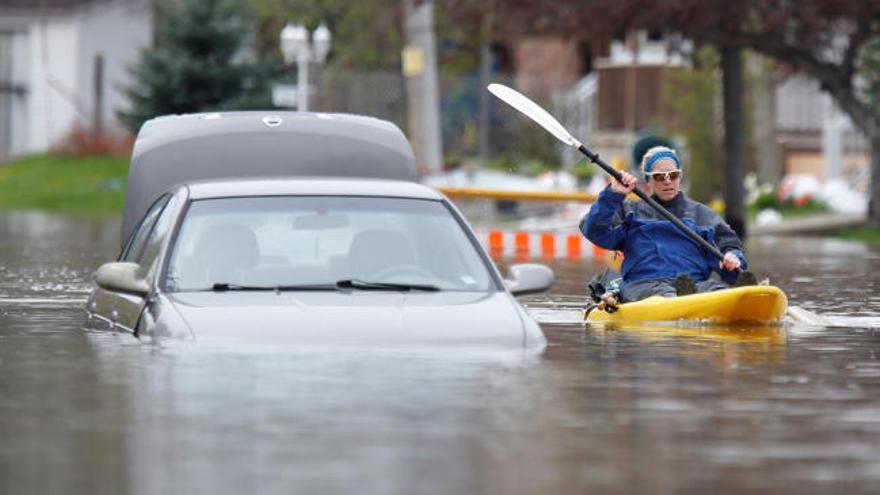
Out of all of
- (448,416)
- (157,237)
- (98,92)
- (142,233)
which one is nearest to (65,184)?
(98,92)

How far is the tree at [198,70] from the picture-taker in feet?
175

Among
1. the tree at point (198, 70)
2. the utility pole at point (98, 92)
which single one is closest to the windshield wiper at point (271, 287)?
the tree at point (198, 70)

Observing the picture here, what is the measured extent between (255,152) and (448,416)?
8542mm

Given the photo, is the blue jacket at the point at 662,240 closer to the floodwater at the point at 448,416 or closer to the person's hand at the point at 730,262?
the person's hand at the point at 730,262

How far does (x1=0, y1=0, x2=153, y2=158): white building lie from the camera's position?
63562 millimetres

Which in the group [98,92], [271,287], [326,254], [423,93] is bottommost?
[271,287]

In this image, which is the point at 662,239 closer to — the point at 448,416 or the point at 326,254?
the point at 326,254

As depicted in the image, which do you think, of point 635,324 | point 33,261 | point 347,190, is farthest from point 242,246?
point 33,261

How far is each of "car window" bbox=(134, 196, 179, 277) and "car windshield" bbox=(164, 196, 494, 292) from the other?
0.14 metres

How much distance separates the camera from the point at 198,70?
53094 millimetres

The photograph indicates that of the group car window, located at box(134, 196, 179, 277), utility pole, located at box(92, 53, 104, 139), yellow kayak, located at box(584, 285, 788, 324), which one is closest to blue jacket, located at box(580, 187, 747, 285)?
yellow kayak, located at box(584, 285, 788, 324)

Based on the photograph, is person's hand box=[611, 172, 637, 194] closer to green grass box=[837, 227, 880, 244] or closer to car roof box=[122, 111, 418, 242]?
car roof box=[122, 111, 418, 242]

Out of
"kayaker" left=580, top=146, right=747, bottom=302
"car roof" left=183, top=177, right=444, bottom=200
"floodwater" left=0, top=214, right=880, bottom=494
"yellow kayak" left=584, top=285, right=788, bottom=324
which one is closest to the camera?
"floodwater" left=0, top=214, right=880, bottom=494

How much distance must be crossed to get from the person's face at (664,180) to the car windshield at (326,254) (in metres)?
3.19
